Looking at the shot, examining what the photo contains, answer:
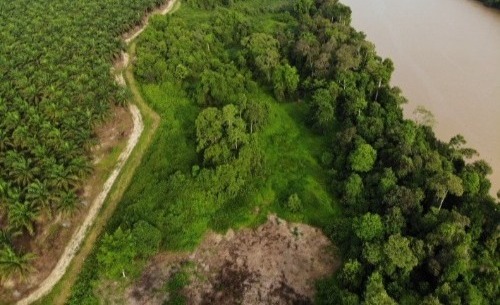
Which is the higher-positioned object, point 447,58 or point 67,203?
point 447,58

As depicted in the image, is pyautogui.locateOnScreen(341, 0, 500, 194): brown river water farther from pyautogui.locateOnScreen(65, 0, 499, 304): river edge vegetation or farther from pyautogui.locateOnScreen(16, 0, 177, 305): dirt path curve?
pyautogui.locateOnScreen(16, 0, 177, 305): dirt path curve

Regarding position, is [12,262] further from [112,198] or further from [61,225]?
[112,198]

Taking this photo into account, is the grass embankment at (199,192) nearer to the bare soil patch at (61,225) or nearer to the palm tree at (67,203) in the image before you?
the bare soil patch at (61,225)

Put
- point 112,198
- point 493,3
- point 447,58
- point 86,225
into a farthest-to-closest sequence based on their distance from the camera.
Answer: point 493,3 → point 447,58 → point 112,198 → point 86,225

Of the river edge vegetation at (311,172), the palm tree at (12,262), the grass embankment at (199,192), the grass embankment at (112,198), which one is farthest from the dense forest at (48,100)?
the river edge vegetation at (311,172)

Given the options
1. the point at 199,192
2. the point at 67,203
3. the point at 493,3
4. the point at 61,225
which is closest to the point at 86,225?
the point at 61,225

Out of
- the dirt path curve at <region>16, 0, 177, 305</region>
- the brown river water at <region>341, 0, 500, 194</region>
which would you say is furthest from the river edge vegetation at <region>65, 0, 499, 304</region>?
the brown river water at <region>341, 0, 500, 194</region>

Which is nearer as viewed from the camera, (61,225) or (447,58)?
(61,225)
